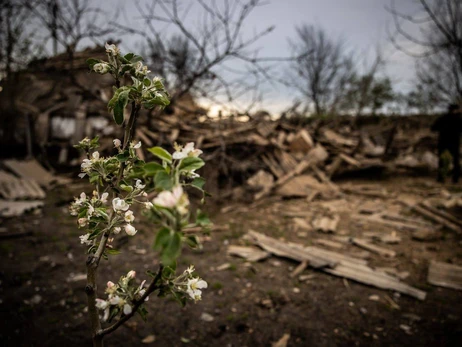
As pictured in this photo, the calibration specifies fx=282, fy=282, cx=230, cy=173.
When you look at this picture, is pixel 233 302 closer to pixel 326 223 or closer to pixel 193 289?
pixel 193 289

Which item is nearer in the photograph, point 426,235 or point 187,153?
point 187,153

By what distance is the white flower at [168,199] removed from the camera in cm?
67

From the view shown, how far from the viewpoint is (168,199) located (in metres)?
0.68

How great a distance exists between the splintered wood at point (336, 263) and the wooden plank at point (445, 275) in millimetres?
485

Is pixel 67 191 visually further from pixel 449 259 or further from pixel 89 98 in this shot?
pixel 449 259

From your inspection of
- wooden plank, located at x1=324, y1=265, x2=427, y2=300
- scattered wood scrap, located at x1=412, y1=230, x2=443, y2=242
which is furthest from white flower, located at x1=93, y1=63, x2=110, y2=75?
scattered wood scrap, located at x1=412, y1=230, x2=443, y2=242

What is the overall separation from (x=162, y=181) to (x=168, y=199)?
0.27ft

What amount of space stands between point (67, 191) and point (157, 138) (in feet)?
10.2

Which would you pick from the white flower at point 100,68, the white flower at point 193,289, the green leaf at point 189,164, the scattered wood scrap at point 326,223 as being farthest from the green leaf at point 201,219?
the scattered wood scrap at point 326,223

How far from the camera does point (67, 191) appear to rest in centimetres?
840

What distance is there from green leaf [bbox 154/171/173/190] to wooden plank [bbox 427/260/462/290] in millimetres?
4804

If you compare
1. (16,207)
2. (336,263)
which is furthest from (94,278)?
(16,207)

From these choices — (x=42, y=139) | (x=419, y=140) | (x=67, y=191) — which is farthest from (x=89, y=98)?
(x=419, y=140)

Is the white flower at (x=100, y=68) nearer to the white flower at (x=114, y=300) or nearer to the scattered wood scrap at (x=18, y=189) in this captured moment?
the white flower at (x=114, y=300)
